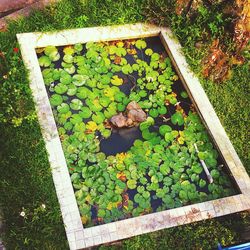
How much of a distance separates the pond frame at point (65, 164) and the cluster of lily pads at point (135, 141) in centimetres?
12

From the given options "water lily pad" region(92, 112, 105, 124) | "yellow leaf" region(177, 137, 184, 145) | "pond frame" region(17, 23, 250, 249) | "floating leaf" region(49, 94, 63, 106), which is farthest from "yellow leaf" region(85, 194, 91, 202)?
"yellow leaf" region(177, 137, 184, 145)

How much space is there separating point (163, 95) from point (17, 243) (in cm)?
265

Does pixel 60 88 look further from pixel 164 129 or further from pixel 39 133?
pixel 164 129

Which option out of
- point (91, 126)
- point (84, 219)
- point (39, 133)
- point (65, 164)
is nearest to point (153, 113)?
point (91, 126)

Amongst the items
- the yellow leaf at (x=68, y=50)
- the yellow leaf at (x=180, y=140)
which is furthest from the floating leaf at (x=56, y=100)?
the yellow leaf at (x=180, y=140)

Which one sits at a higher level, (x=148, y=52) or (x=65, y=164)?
(x=148, y=52)

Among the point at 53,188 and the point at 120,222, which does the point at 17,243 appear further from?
the point at 120,222

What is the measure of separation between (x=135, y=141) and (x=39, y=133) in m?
1.17

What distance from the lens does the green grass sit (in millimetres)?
4531

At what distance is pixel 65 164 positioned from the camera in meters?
4.81

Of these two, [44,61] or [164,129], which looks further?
[44,61]

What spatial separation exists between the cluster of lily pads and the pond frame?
0.39ft

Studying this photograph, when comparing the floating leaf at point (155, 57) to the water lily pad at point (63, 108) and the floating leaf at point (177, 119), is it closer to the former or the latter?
the floating leaf at point (177, 119)

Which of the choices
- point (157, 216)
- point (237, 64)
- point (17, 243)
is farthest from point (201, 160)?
point (17, 243)
